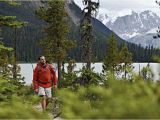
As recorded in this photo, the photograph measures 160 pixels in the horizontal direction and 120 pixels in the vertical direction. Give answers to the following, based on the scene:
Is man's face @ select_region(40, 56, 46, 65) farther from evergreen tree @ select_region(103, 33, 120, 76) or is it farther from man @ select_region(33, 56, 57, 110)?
evergreen tree @ select_region(103, 33, 120, 76)

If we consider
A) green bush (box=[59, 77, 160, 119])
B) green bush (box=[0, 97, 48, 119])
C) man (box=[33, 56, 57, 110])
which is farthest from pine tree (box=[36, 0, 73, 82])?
green bush (box=[59, 77, 160, 119])

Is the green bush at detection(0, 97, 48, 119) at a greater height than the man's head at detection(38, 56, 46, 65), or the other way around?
the man's head at detection(38, 56, 46, 65)

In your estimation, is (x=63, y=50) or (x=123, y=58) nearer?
(x=63, y=50)

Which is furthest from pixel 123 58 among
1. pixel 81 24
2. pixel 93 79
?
pixel 93 79

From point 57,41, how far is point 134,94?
54990mm

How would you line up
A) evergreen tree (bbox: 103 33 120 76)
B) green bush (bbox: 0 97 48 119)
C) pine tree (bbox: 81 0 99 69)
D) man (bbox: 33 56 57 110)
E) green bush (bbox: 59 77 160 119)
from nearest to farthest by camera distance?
green bush (bbox: 59 77 160 119) → green bush (bbox: 0 97 48 119) → man (bbox: 33 56 57 110) → pine tree (bbox: 81 0 99 69) → evergreen tree (bbox: 103 33 120 76)

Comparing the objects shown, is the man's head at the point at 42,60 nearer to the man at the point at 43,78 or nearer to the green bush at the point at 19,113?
the man at the point at 43,78

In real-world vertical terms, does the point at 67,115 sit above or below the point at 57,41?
below

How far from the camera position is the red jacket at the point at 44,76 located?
12.7 meters

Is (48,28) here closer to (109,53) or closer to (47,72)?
(109,53)

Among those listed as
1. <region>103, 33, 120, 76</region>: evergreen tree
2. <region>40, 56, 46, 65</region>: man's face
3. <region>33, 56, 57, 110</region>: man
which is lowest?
<region>33, 56, 57, 110</region>: man

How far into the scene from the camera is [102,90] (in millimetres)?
1731

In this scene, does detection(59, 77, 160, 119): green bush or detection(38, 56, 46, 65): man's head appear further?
detection(38, 56, 46, 65): man's head

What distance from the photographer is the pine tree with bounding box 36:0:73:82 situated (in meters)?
55.2
